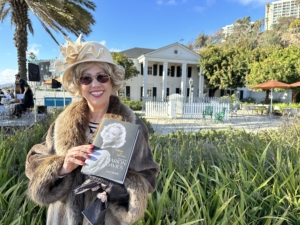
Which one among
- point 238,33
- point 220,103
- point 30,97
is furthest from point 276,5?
point 30,97

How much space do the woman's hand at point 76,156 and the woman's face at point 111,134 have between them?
79mm

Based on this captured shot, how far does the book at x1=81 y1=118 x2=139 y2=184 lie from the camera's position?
1032 mm

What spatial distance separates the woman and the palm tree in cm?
998

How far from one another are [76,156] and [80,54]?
1.90ft

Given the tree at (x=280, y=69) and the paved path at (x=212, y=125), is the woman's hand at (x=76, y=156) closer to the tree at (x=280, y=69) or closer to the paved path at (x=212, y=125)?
the paved path at (x=212, y=125)

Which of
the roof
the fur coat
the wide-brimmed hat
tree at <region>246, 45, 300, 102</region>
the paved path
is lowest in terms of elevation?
the paved path

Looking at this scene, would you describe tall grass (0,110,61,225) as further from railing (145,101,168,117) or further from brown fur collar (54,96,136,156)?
railing (145,101,168,117)

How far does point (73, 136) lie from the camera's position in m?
1.27

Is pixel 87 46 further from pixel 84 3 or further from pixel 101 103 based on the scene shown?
pixel 84 3

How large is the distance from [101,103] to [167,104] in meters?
13.6

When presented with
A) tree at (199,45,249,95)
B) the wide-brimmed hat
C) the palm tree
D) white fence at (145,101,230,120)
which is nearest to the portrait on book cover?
the wide-brimmed hat

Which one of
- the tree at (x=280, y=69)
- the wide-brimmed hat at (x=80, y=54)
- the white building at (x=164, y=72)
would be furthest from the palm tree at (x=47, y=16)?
the tree at (x=280, y=69)

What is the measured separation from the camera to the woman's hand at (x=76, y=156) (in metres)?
1.06

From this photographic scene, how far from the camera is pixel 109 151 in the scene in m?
1.06
